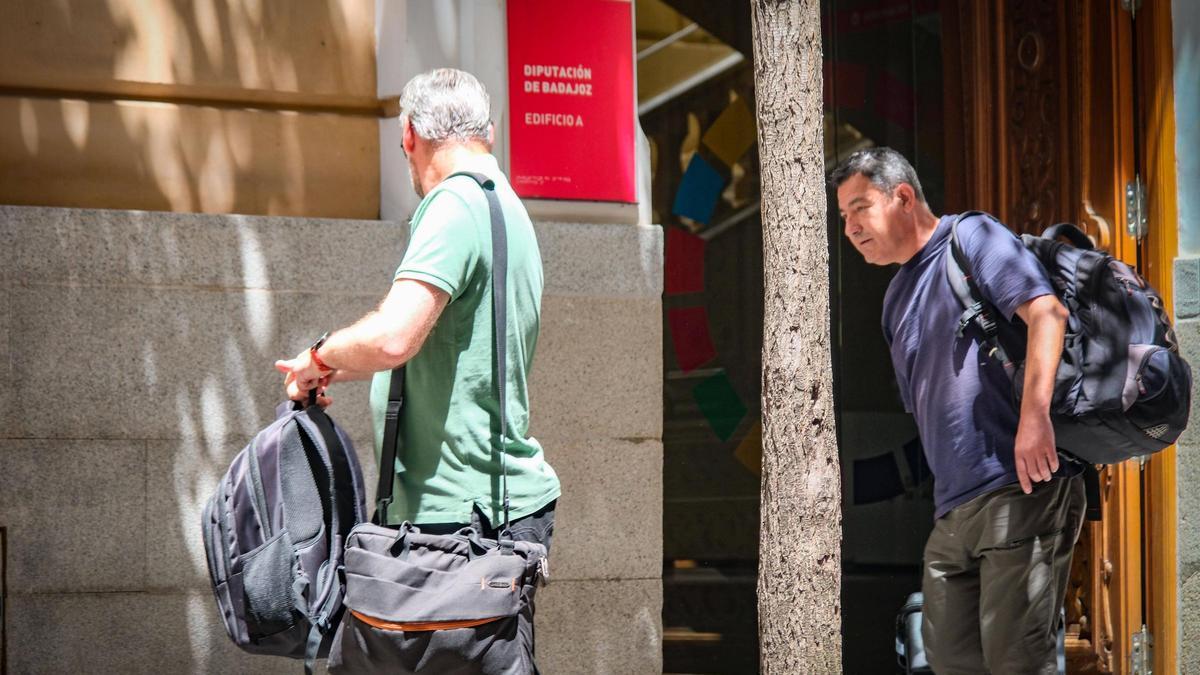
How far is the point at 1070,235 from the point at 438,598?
8.06ft

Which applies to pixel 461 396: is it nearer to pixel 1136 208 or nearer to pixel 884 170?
pixel 884 170

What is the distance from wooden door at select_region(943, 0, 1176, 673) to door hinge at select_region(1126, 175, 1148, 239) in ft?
0.05

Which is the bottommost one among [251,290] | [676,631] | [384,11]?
[676,631]

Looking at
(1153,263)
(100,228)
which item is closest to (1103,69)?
(1153,263)

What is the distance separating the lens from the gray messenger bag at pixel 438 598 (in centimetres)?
319

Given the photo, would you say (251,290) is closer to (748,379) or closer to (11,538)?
(11,538)

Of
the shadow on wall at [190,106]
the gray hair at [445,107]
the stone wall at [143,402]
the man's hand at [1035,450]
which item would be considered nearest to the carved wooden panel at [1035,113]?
the stone wall at [143,402]

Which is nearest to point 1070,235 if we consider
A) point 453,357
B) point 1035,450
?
point 1035,450

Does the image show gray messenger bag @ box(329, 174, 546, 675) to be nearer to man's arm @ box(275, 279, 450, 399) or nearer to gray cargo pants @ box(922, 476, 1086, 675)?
man's arm @ box(275, 279, 450, 399)

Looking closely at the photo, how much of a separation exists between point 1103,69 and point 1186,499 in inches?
79.1

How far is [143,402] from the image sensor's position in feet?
17.9

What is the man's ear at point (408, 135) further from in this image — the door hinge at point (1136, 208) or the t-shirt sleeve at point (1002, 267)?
the door hinge at point (1136, 208)

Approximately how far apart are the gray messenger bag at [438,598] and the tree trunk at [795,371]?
38.7 inches

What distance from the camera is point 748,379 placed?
7.56m
